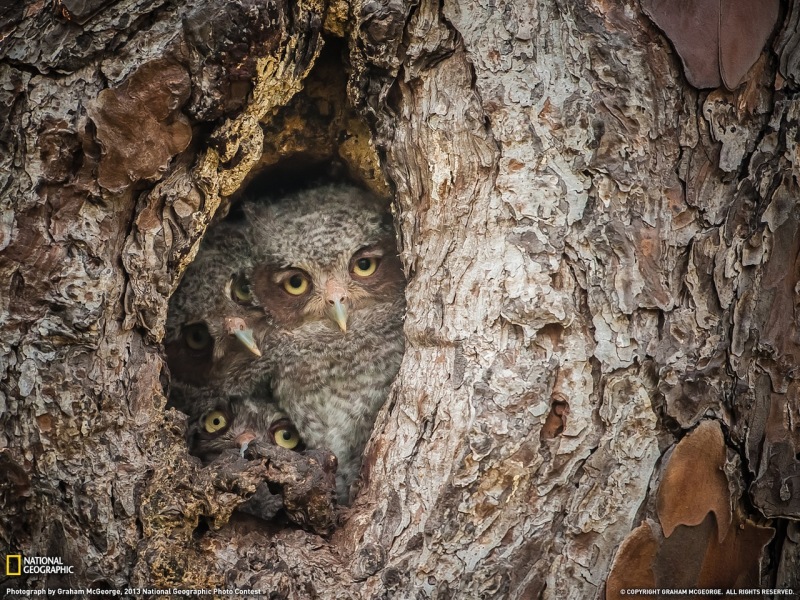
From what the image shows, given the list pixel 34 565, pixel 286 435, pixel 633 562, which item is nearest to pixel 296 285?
pixel 286 435

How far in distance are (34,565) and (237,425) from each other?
1024mm

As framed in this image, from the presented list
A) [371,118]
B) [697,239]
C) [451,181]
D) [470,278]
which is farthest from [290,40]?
[697,239]

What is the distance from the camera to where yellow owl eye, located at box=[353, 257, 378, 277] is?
129 inches

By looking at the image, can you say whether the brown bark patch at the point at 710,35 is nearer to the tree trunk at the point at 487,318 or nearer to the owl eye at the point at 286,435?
the tree trunk at the point at 487,318

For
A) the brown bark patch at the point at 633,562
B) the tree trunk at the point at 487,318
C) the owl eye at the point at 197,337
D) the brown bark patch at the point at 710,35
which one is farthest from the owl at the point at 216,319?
the brown bark patch at the point at 710,35

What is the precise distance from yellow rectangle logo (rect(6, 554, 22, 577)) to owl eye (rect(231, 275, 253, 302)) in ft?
4.52

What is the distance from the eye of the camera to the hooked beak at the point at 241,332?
118 inches

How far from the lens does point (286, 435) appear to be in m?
3.10

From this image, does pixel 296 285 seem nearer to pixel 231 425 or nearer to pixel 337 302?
pixel 337 302

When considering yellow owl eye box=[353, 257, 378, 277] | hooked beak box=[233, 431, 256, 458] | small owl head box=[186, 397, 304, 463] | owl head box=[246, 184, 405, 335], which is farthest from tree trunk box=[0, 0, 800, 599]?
yellow owl eye box=[353, 257, 378, 277]

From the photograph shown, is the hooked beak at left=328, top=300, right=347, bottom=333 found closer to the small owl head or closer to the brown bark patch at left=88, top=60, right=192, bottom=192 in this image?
the small owl head

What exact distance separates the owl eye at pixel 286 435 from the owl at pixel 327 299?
45mm

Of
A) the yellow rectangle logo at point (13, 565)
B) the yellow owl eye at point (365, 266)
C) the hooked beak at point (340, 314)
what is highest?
the yellow owl eye at point (365, 266)

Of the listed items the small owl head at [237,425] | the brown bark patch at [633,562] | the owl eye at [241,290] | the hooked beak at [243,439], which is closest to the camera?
the brown bark patch at [633,562]
